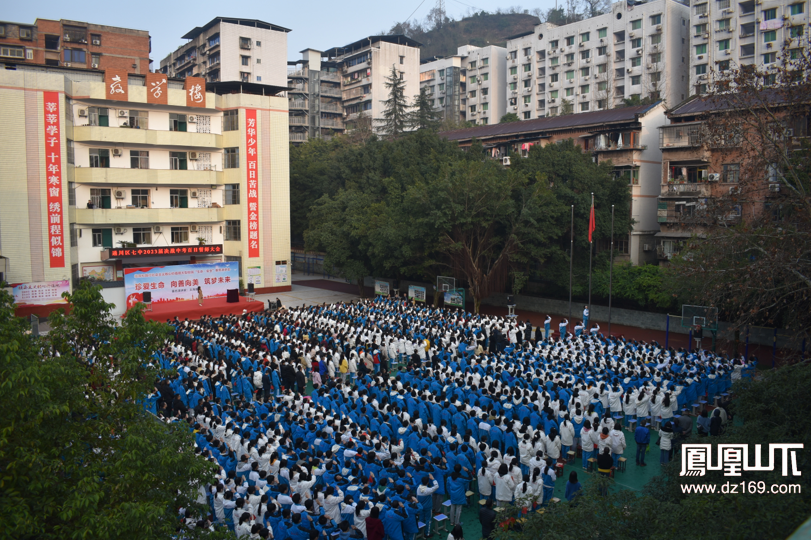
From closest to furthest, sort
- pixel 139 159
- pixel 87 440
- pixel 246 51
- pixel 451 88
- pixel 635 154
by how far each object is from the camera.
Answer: pixel 87 440
pixel 635 154
pixel 139 159
pixel 246 51
pixel 451 88

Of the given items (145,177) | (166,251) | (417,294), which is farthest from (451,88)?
(417,294)

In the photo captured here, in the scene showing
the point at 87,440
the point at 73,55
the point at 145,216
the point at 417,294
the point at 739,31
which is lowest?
the point at 417,294

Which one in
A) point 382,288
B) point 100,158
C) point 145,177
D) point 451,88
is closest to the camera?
point 382,288

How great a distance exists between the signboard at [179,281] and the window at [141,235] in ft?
19.3

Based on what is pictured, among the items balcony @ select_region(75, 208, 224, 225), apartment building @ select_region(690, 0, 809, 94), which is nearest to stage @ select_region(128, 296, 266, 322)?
balcony @ select_region(75, 208, 224, 225)

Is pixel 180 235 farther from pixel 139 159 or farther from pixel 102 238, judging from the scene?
pixel 139 159

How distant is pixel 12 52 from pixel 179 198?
1004 inches

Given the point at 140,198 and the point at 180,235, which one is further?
the point at 180,235

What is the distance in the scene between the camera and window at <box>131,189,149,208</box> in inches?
1224

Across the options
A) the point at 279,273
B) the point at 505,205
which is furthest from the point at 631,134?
the point at 279,273

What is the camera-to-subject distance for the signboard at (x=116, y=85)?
29.0 m

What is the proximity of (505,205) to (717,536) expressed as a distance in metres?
19.7

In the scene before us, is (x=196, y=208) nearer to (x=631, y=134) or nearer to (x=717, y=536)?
(x=631, y=134)

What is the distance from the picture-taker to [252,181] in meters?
32.9
